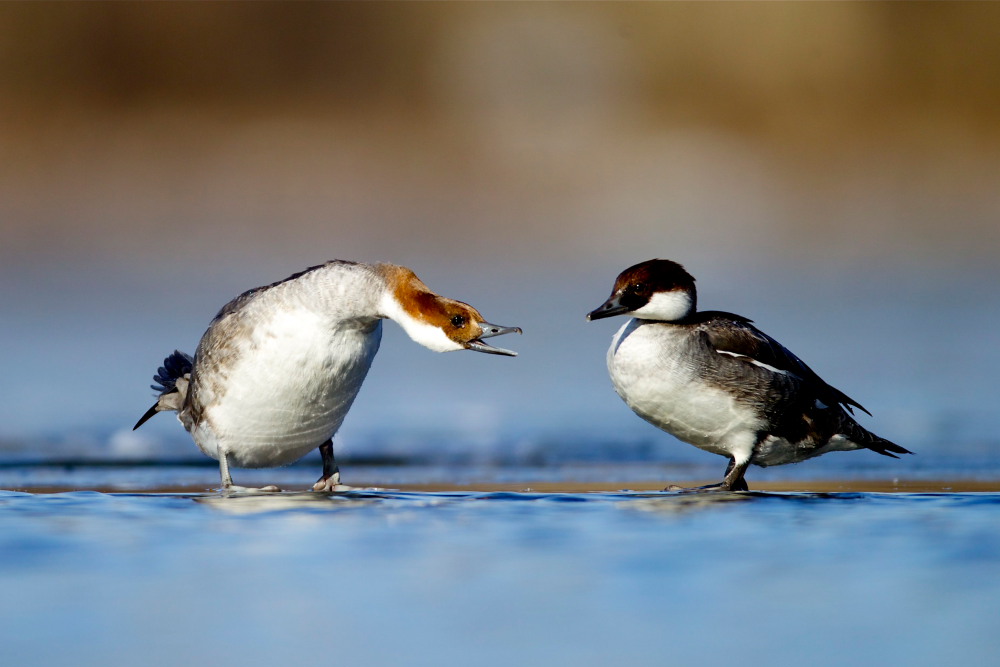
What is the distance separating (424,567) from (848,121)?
15.1m

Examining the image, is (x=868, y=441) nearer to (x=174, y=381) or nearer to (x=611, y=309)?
(x=611, y=309)

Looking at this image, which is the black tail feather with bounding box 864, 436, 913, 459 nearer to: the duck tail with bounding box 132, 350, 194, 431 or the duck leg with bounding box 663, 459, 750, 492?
the duck leg with bounding box 663, 459, 750, 492

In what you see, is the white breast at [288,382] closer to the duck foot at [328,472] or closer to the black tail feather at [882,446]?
the duck foot at [328,472]

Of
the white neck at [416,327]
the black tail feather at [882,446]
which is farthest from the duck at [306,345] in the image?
the black tail feather at [882,446]

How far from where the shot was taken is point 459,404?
1002 cm

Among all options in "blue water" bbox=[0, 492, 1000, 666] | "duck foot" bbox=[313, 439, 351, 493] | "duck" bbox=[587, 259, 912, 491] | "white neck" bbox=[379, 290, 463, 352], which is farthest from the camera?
"duck" bbox=[587, 259, 912, 491]

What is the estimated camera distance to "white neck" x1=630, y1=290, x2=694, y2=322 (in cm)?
638

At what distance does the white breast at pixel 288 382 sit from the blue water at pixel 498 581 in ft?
2.07

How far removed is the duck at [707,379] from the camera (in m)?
6.20

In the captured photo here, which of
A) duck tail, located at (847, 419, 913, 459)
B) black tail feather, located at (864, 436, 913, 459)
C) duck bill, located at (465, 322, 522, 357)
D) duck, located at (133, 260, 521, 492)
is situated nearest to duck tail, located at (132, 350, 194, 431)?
duck, located at (133, 260, 521, 492)

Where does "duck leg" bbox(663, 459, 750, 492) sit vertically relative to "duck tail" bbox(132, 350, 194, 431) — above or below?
below

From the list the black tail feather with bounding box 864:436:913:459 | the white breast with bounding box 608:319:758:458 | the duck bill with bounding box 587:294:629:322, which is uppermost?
the duck bill with bounding box 587:294:629:322

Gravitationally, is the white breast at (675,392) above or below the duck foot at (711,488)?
above

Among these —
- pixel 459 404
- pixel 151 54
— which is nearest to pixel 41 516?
pixel 459 404
